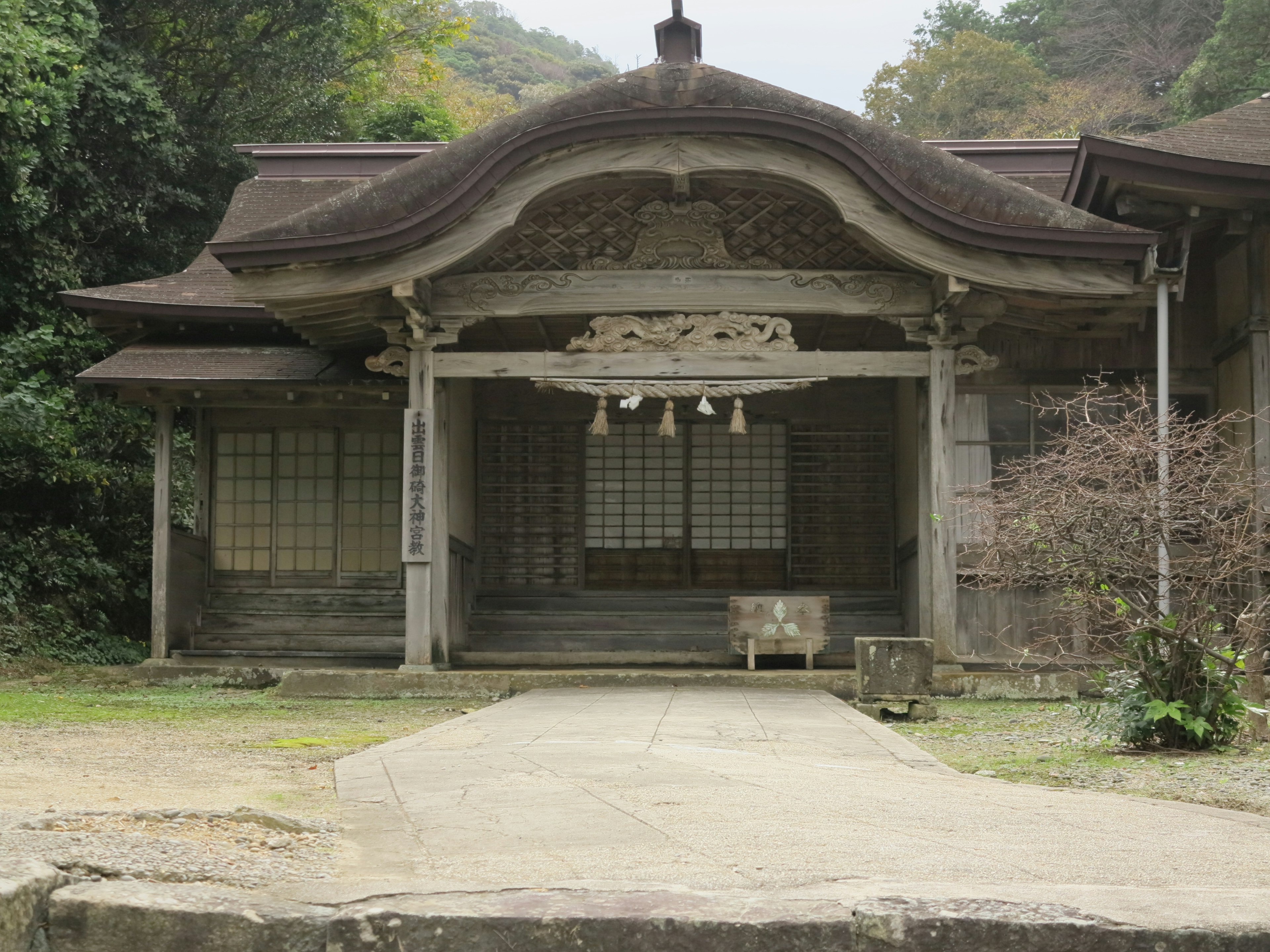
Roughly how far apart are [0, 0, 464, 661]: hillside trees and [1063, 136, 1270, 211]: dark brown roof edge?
1127cm

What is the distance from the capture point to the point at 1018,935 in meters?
2.92

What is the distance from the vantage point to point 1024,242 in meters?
10.8

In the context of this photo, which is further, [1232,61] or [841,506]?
[1232,61]

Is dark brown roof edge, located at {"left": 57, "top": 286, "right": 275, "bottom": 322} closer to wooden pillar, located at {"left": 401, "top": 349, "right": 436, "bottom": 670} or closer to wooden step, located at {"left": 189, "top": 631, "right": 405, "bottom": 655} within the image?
wooden pillar, located at {"left": 401, "top": 349, "right": 436, "bottom": 670}

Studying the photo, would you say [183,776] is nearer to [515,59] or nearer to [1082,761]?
[1082,761]

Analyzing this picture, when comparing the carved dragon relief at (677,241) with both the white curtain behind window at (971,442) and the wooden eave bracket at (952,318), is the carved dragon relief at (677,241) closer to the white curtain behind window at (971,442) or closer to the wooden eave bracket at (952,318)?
the wooden eave bracket at (952,318)

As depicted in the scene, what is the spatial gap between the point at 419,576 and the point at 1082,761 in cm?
628

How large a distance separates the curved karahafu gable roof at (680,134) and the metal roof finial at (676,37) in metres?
0.51

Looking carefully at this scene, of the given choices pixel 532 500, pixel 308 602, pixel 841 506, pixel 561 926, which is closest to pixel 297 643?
pixel 308 602

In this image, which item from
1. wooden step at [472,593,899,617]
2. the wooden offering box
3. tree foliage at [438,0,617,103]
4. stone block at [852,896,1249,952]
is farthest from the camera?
tree foliage at [438,0,617,103]

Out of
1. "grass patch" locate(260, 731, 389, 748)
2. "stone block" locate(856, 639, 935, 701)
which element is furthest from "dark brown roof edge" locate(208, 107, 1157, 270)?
"grass patch" locate(260, 731, 389, 748)

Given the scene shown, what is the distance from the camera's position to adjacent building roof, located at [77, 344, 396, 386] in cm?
1298

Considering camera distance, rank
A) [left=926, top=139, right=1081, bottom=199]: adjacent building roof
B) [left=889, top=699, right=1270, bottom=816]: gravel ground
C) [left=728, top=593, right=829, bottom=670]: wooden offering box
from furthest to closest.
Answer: [left=926, top=139, right=1081, bottom=199]: adjacent building roof < [left=728, top=593, right=829, bottom=670]: wooden offering box < [left=889, top=699, right=1270, bottom=816]: gravel ground

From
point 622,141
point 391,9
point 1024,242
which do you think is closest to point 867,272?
point 1024,242
